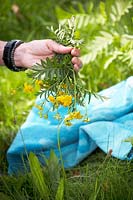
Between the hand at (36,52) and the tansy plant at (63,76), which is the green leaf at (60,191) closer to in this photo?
the tansy plant at (63,76)

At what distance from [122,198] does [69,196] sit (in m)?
0.18

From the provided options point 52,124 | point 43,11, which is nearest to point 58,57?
point 52,124

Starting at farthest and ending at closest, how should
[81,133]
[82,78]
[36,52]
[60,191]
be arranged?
[82,78]
[81,133]
[36,52]
[60,191]

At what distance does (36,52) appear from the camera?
197cm

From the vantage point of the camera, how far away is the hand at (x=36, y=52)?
1794 mm

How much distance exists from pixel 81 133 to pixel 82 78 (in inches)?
29.7

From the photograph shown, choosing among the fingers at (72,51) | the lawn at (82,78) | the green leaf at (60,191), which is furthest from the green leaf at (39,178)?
the fingers at (72,51)

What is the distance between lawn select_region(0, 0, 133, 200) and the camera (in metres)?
1.74

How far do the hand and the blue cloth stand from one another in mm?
350

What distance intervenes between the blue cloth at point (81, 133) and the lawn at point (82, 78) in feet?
0.19

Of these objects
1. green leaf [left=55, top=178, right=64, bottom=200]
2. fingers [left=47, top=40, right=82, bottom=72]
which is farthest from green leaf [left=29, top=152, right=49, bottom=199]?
fingers [left=47, top=40, right=82, bottom=72]

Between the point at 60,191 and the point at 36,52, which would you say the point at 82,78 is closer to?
the point at 36,52

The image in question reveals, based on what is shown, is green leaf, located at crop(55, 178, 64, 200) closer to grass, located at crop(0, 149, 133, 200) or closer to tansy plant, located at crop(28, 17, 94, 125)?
grass, located at crop(0, 149, 133, 200)

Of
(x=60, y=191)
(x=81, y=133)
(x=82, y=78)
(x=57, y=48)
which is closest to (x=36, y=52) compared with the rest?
(x=57, y=48)
